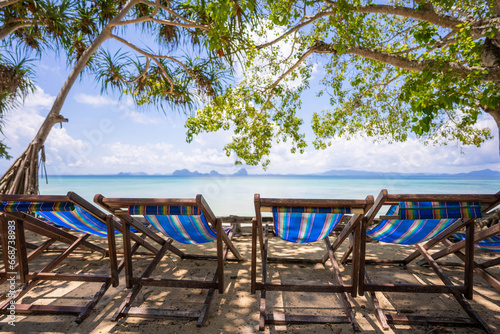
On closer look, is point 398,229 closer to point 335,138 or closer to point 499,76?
point 499,76

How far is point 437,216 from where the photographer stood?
166 centimetres

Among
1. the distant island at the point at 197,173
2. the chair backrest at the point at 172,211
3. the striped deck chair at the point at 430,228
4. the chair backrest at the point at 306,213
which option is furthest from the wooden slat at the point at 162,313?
the distant island at the point at 197,173

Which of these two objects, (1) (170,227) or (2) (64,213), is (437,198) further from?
(2) (64,213)

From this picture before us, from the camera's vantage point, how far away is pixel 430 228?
2064mm

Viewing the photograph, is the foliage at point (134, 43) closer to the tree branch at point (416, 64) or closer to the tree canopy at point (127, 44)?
the tree canopy at point (127, 44)

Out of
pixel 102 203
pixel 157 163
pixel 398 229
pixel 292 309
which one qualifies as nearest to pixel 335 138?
pixel 398 229

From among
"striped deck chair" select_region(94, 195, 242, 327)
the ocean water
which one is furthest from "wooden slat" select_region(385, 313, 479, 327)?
the ocean water

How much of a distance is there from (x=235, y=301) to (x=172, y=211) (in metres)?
1.05

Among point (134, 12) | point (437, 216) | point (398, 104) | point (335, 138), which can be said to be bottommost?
point (437, 216)

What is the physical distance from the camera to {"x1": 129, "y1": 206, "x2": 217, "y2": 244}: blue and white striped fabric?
165 centimetres

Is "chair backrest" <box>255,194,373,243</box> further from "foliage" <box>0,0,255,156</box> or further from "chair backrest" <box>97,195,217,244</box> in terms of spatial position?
"foliage" <box>0,0,255,156</box>

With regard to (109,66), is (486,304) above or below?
below

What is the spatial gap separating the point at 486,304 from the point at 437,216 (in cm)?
110

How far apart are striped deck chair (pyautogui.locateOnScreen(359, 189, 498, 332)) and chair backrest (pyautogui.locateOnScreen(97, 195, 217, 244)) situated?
119 cm
